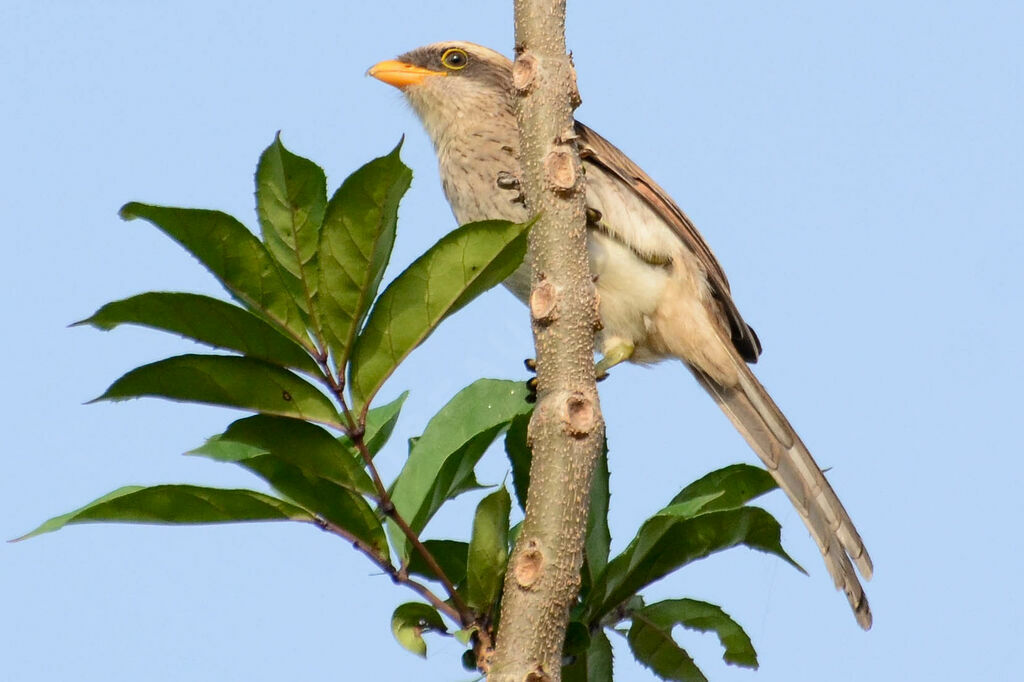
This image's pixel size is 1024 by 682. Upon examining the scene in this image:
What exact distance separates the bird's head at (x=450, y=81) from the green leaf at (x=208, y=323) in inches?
117

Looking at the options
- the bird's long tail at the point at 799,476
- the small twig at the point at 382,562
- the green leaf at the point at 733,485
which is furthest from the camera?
the bird's long tail at the point at 799,476

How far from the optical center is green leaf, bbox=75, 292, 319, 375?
6.40 feet

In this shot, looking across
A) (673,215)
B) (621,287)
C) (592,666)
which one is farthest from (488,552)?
(673,215)

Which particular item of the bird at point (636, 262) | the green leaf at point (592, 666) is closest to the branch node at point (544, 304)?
the green leaf at point (592, 666)

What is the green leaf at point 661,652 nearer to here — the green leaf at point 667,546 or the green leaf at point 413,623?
the green leaf at point 667,546

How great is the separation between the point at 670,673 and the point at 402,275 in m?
1.21

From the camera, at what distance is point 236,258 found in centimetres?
209

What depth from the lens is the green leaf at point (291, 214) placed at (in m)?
2.17

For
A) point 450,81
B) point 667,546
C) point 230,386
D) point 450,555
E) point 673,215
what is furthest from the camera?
point 450,81

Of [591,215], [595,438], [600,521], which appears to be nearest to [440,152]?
[591,215]

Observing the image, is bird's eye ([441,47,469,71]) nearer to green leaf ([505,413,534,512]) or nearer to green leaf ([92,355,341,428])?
A: green leaf ([505,413,534,512])

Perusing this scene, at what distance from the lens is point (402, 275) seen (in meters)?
2.10

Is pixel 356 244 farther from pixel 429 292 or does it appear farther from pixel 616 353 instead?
pixel 616 353

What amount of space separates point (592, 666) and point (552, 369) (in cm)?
74
